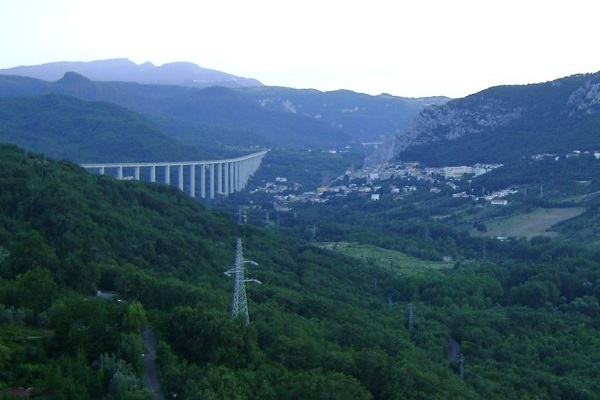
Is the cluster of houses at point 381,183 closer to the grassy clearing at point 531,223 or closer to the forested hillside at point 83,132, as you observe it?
the forested hillside at point 83,132

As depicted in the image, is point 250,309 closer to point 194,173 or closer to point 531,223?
point 531,223

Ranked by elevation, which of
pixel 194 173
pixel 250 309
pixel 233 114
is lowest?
pixel 194 173

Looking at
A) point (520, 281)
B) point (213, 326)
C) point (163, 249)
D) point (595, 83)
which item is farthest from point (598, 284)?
point (595, 83)

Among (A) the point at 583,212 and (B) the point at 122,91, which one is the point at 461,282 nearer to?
(A) the point at 583,212

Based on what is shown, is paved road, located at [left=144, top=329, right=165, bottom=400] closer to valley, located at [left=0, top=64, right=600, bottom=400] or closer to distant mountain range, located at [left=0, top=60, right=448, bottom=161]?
valley, located at [left=0, top=64, right=600, bottom=400]

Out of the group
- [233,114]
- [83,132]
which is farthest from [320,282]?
[233,114]

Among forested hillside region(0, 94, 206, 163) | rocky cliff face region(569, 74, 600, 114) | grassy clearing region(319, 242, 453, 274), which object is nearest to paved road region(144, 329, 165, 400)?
grassy clearing region(319, 242, 453, 274)
